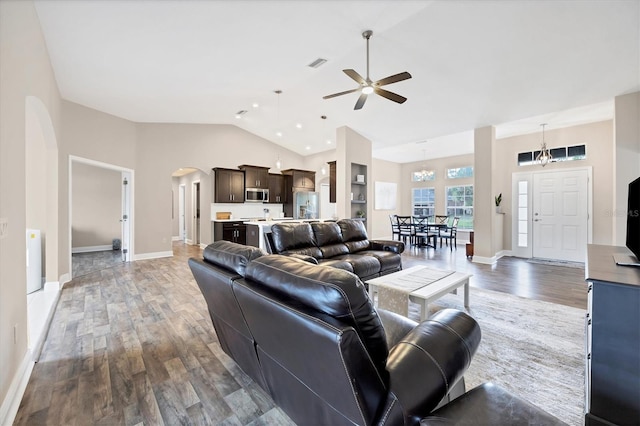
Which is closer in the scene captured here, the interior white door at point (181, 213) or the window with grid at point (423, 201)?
the interior white door at point (181, 213)

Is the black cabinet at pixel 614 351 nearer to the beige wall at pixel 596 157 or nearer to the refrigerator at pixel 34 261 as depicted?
the refrigerator at pixel 34 261

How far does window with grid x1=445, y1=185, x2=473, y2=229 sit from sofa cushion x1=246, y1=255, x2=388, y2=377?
911 cm

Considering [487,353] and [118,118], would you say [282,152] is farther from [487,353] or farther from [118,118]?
[487,353]

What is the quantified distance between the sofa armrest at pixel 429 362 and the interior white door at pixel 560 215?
6.68 m

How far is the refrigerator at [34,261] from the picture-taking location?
12.6ft

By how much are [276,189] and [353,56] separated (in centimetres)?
521

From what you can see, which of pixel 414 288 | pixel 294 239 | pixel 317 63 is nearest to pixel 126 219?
pixel 294 239

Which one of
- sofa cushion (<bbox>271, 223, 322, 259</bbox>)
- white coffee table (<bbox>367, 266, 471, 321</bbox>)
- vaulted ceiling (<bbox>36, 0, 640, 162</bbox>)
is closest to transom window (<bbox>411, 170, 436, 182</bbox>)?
vaulted ceiling (<bbox>36, 0, 640, 162</bbox>)

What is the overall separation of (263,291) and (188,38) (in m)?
3.47

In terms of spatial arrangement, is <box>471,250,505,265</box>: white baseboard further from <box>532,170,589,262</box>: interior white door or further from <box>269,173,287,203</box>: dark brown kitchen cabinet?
<box>269,173,287,203</box>: dark brown kitchen cabinet

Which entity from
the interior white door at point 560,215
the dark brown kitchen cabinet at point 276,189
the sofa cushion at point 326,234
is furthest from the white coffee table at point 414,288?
the dark brown kitchen cabinet at point 276,189

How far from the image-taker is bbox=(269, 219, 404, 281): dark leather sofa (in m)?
3.66

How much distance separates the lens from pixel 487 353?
2271 millimetres

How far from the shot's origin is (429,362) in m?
1.09
